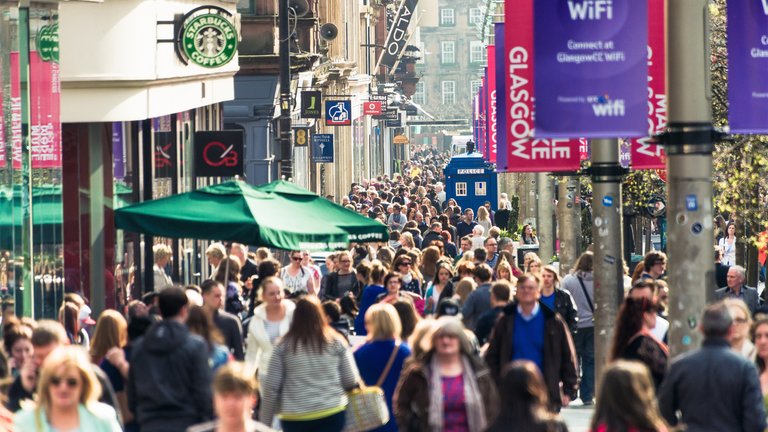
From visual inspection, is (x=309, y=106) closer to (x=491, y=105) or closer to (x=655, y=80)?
(x=491, y=105)

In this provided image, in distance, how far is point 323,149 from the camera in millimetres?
44000

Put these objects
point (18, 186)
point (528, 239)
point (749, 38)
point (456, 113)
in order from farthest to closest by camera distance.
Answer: point (456, 113) < point (528, 239) < point (18, 186) < point (749, 38)

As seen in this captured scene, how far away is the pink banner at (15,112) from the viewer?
1457cm

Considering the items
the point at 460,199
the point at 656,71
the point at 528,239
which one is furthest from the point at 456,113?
the point at 656,71

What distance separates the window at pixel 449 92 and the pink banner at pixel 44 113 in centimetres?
17197

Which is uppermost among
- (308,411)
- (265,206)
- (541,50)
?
(541,50)

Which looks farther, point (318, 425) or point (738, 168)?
point (738, 168)

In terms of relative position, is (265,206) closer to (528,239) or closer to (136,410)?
(136,410)

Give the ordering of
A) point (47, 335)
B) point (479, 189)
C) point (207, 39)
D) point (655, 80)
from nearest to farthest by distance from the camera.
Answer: point (47, 335), point (655, 80), point (207, 39), point (479, 189)

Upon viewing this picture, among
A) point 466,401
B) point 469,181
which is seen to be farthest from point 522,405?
point 469,181

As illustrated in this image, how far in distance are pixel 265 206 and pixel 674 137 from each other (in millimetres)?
4808

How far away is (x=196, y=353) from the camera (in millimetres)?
9570

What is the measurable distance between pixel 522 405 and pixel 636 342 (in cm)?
366

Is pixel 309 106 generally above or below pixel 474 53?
below
